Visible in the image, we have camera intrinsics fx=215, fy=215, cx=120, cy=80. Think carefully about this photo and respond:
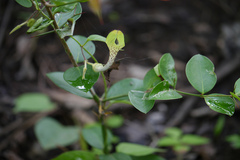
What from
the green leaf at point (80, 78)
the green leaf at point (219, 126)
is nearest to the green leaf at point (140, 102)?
the green leaf at point (80, 78)

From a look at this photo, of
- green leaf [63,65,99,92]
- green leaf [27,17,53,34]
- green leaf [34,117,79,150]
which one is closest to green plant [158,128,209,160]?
green leaf [34,117,79,150]

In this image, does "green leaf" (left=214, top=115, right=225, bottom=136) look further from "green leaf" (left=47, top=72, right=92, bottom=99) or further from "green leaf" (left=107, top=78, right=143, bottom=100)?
"green leaf" (left=47, top=72, right=92, bottom=99)

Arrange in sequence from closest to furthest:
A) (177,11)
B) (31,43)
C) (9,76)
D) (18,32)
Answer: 1. (9,76)
2. (31,43)
3. (18,32)
4. (177,11)

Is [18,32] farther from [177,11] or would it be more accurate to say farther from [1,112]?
Answer: [177,11]

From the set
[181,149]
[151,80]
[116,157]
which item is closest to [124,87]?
[151,80]

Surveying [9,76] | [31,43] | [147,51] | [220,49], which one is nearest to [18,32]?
[31,43]

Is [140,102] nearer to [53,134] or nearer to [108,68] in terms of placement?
[108,68]
